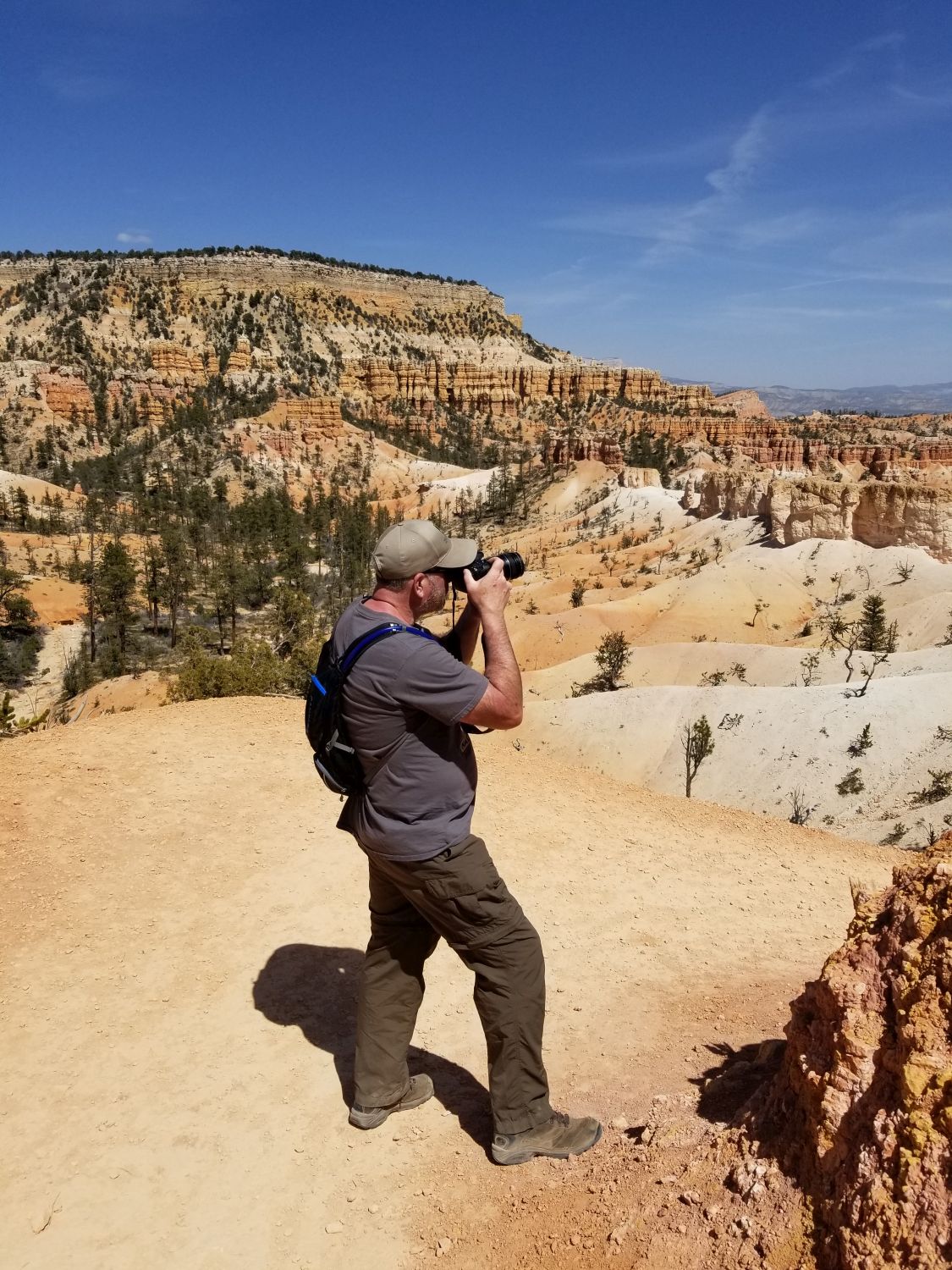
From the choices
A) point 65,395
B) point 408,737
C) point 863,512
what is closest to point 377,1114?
point 408,737

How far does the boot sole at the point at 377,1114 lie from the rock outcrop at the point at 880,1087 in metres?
1.60

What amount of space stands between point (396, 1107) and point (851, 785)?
12.2m

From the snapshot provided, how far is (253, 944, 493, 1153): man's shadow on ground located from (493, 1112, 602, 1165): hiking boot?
0.16 metres

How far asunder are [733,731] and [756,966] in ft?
38.1

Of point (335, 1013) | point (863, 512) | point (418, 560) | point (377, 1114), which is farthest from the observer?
point (863, 512)

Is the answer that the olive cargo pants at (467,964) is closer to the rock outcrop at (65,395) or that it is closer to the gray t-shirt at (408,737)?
the gray t-shirt at (408,737)

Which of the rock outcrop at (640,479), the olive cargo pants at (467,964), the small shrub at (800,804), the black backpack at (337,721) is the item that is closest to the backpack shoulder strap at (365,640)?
the black backpack at (337,721)

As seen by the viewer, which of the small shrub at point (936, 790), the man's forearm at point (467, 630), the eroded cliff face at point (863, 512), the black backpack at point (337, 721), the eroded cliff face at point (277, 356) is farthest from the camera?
the eroded cliff face at point (277, 356)

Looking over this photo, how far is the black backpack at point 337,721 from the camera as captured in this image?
304cm

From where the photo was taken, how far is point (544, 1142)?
10.7ft

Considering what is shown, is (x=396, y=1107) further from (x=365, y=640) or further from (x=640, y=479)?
(x=640, y=479)

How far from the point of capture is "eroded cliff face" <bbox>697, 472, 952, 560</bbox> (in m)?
25.7

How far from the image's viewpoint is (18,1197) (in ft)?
10.6

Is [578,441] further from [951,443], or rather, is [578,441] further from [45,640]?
[45,640]
